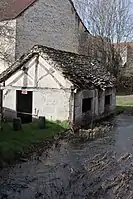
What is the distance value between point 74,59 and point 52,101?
5.38 meters

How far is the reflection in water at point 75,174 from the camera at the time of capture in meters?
8.99

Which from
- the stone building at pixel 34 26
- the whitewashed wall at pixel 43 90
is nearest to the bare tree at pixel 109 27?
Result: the stone building at pixel 34 26

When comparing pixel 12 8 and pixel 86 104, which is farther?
pixel 12 8

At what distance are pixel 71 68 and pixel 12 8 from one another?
1442cm

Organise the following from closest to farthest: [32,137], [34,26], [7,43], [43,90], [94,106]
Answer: [32,137] → [43,90] → [94,106] → [7,43] → [34,26]

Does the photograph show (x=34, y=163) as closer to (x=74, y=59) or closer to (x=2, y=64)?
(x=74, y=59)

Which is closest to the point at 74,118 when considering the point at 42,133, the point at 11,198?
the point at 42,133

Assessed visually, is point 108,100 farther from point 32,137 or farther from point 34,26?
point 34,26

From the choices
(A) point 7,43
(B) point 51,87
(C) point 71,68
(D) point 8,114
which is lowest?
(D) point 8,114

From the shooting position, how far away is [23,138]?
14.1 meters

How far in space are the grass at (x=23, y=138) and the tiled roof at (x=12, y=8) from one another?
616 inches

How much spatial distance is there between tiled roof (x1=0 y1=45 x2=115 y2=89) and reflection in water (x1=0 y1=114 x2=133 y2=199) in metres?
5.25

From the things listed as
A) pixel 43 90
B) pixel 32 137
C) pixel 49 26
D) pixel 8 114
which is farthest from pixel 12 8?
pixel 32 137

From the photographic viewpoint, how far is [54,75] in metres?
18.6
